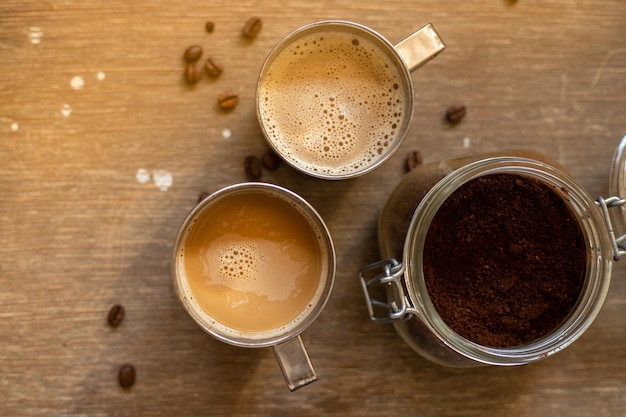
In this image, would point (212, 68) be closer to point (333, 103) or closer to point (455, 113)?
point (333, 103)

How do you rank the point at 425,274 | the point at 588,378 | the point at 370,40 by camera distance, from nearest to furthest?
the point at 425,274 < the point at 370,40 < the point at 588,378

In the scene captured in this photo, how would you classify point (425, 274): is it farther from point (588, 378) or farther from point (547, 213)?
point (588, 378)

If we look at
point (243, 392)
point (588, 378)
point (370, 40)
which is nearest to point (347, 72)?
point (370, 40)

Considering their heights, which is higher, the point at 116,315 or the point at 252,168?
the point at 252,168

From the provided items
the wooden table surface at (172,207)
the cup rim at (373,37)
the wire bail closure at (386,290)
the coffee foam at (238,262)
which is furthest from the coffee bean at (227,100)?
the wire bail closure at (386,290)

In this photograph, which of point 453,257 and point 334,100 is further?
point 334,100

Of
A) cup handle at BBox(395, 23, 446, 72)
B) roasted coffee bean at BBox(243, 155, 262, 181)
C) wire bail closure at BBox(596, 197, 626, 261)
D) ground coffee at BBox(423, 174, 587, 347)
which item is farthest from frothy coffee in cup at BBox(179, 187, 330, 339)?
wire bail closure at BBox(596, 197, 626, 261)

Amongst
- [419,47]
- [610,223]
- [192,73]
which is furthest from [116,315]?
[610,223]
